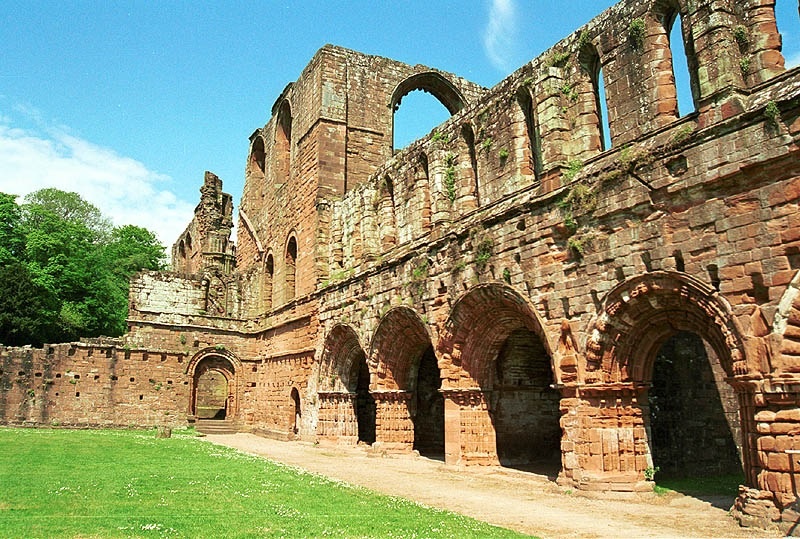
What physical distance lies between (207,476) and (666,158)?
837 cm

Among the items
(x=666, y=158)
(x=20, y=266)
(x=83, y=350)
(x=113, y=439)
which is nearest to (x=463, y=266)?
(x=666, y=158)

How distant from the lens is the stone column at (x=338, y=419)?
18688 millimetres

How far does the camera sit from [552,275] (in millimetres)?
10766

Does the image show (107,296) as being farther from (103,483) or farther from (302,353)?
(103,483)

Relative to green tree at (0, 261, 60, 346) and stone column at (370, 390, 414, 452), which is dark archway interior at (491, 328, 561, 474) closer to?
stone column at (370, 390, 414, 452)

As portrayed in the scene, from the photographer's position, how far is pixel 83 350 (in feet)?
78.3

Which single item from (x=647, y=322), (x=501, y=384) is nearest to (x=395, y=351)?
(x=501, y=384)

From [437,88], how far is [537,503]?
18.3 metres

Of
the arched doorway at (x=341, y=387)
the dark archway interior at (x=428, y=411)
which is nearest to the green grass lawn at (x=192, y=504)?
the dark archway interior at (x=428, y=411)

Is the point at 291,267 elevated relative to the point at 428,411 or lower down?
elevated

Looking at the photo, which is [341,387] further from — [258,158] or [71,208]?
[71,208]

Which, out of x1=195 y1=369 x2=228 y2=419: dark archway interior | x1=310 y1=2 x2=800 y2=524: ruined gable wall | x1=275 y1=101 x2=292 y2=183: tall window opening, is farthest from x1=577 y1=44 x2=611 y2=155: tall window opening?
x1=195 y1=369 x2=228 y2=419: dark archway interior

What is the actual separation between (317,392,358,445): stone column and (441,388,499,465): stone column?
6.06m

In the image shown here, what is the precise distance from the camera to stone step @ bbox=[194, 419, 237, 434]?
24906 millimetres
